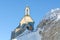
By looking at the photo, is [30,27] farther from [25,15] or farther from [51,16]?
[51,16]

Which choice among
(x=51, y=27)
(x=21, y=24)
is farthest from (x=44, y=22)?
(x=21, y=24)

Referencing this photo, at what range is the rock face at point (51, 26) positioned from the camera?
12391mm

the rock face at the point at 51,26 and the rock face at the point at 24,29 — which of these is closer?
the rock face at the point at 51,26

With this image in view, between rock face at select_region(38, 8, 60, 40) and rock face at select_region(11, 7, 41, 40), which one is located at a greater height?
rock face at select_region(11, 7, 41, 40)

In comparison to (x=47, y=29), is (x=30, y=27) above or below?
above

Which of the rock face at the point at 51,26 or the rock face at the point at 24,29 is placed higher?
the rock face at the point at 24,29

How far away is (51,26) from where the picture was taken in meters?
12.7

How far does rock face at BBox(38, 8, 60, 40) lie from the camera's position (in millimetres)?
12391

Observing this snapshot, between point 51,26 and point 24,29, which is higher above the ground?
point 24,29

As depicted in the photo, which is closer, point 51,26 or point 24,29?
point 51,26

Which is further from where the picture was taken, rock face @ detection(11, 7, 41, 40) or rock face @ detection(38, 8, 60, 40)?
rock face @ detection(11, 7, 41, 40)

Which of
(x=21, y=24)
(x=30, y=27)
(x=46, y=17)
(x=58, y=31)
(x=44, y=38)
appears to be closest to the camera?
(x=58, y=31)

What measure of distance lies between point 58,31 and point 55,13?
5.40 feet

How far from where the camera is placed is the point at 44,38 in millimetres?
13219
